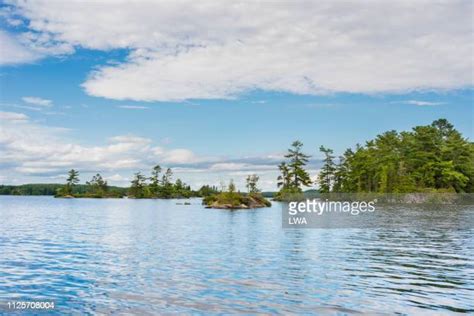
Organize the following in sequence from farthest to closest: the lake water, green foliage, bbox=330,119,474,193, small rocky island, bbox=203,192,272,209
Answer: green foliage, bbox=330,119,474,193 → small rocky island, bbox=203,192,272,209 → the lake water

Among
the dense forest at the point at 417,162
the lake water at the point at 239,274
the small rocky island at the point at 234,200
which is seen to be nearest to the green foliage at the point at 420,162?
the dense forest at the point at 417,162

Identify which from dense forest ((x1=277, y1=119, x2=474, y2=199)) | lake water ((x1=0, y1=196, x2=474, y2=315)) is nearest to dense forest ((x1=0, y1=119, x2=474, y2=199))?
dense forest ((x1=277, y1=119, x2=474, y2=199))

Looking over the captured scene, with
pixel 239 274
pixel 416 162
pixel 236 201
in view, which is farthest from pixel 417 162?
pixel 239 274

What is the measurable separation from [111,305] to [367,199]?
115 meters

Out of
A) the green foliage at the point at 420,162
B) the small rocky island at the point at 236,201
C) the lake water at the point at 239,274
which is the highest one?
the green foliage at the point at 420,162

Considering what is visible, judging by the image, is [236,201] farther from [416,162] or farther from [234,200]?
[416,162]

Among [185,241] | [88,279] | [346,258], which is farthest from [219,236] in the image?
[88,279]

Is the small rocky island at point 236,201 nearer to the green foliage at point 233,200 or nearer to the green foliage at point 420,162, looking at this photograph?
the green foliage at point 233,200

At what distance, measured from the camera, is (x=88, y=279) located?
18.9 meters

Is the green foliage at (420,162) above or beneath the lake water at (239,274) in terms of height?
above

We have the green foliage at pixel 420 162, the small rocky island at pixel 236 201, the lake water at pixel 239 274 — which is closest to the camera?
the lake water at pixel 239 274

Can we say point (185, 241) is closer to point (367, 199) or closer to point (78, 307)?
point (78, 307)

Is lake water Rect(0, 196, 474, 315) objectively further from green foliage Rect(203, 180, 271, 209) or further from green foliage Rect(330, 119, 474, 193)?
green foliage Rect(330, 119, 474, 193)

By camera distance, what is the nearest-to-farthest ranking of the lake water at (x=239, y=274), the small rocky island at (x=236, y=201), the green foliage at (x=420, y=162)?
the lake water at (x=239, y=274)
the small rocky island at (x=236, y=201)
the green foliage at (x=420, y=162)
